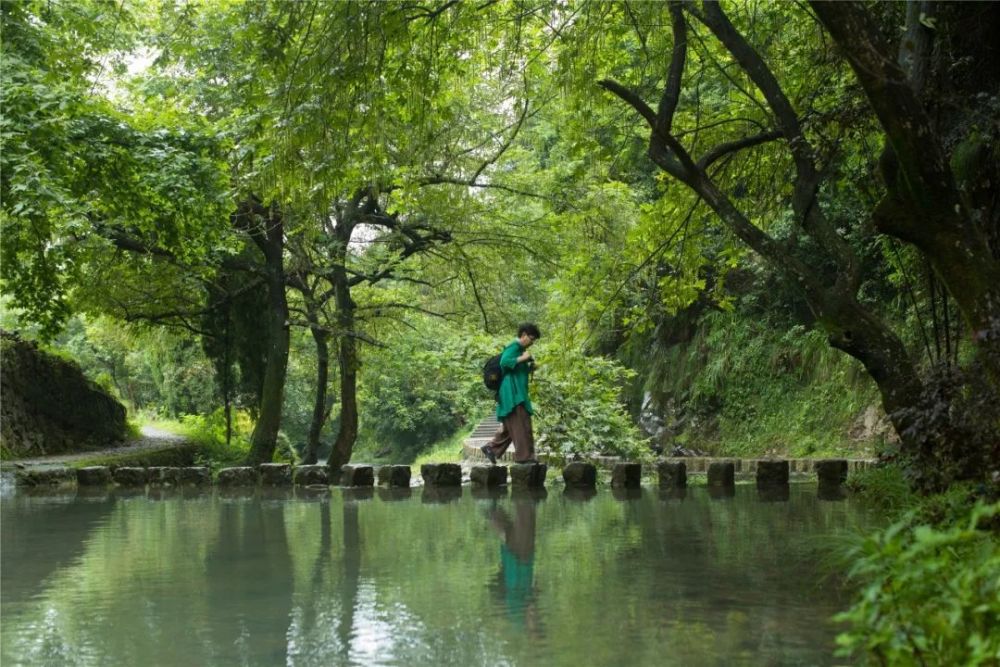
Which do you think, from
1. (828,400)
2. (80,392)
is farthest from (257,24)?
(828,400)

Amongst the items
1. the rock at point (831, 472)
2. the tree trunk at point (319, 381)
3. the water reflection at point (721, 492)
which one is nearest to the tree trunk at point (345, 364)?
the tree trunk at point (319, 381)

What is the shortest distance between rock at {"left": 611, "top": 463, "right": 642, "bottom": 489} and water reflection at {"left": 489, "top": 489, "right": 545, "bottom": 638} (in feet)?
7.84

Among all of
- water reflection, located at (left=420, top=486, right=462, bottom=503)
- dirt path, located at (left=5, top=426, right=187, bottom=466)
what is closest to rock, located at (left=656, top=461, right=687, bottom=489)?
water reflection, located at (left=420, top=486, right=462, bottom=503)

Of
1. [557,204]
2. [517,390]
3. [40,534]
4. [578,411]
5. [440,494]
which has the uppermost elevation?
[557,204]

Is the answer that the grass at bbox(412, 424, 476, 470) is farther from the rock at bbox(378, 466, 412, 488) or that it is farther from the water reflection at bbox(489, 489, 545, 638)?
the water reflection at bbox(489, 489, 545, 638)

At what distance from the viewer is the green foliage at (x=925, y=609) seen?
3.44 metres

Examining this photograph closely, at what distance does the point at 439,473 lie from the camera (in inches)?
574

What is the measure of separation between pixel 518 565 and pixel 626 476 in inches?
279

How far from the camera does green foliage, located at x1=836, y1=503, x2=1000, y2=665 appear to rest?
344cm

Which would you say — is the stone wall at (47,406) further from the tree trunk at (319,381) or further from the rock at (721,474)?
the rock at (721,474)

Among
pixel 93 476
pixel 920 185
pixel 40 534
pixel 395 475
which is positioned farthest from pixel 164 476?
pixel 920 185

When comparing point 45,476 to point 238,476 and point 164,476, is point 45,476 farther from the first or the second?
point 238,476

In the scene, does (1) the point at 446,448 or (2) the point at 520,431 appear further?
(1) the point at 446,448

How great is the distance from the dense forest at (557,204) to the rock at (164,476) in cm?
259
